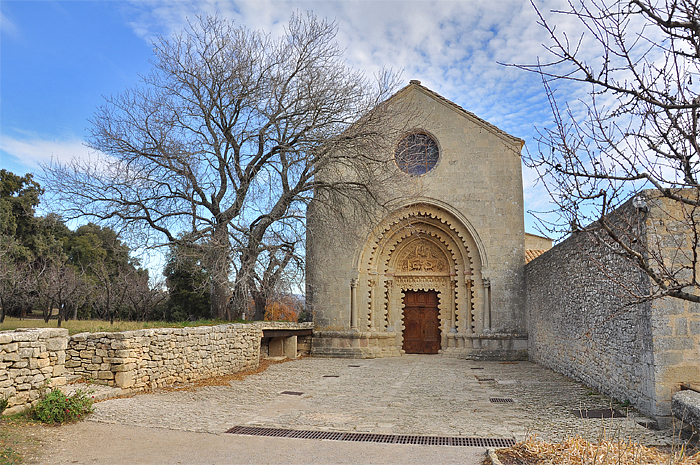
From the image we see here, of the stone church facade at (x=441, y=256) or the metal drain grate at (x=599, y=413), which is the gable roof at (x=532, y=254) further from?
the metal drain grate at (x=599, y=413)

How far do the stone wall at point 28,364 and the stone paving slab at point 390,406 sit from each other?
2.42ft

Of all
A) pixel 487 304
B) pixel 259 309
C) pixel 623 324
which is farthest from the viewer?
pixel 487 304

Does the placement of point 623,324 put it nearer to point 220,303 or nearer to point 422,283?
point 220,303

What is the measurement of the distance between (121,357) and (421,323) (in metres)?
11.2

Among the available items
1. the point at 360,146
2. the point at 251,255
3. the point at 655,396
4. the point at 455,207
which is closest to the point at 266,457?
the point at 655,396

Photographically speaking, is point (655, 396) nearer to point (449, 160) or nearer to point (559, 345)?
point (559, 345)

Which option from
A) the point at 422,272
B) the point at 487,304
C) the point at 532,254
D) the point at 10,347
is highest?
the point at 532,254

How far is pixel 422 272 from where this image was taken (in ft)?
55.4

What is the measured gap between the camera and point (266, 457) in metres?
4.57

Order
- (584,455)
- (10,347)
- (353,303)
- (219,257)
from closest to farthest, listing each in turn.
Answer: (584,455) → (10,347) → (219,257) → (353,303)

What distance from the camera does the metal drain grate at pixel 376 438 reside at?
5125 millimetres

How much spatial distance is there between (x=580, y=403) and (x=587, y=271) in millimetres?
2384

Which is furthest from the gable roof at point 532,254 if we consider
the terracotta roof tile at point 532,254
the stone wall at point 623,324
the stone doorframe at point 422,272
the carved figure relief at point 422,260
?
the stone wall at point 623,324

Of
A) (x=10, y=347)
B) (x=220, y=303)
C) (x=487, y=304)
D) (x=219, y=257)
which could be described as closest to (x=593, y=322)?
(x=487, y=304)
